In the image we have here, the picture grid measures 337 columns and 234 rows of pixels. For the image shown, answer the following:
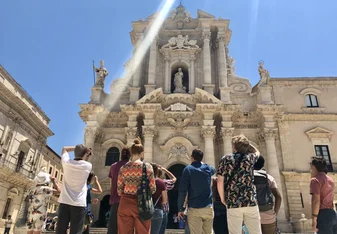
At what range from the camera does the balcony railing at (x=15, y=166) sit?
22177mm

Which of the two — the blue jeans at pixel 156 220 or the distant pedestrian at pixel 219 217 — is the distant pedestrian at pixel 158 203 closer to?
the blue jeans at pixel 156 220

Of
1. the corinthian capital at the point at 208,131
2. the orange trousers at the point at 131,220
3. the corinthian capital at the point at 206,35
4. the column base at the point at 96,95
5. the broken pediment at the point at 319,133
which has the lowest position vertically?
the orange trousers at the point at 131,220

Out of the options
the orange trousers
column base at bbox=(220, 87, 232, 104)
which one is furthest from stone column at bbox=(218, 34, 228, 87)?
the orange trousers

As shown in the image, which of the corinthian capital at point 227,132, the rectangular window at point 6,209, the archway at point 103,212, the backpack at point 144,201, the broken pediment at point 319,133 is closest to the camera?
the backpack at point 144,201

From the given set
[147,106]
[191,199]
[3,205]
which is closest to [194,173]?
[191,199]

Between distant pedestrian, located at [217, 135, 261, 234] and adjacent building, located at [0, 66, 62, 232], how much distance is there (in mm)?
21414

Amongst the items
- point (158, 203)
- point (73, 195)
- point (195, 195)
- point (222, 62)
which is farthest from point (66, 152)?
point (222, 62)

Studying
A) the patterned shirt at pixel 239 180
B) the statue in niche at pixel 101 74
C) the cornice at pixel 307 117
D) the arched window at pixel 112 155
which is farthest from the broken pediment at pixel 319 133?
the patterned shirt at pixel 239 180

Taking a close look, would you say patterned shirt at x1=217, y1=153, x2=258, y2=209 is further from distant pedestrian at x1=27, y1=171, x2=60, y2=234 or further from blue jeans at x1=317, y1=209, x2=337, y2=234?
distant pedestrian at x1=27, y1=171, x2=60, y2=234

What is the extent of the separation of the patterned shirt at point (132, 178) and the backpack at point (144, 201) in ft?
0.19

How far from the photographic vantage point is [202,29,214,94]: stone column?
72.1ft

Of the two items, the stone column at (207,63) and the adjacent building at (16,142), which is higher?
the stone column at (207,63)

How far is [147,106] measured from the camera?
20.0 m

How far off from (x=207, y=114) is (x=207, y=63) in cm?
537
